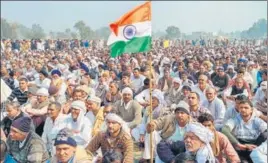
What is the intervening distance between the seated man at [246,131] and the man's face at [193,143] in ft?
4.89

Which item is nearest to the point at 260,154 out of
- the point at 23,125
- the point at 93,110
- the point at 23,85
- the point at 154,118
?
the point at 154,118

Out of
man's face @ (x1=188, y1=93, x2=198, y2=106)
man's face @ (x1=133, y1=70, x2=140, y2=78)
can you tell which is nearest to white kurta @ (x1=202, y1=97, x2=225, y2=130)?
man's face @ (x1=188, y1=93, x2=198, y2=106)

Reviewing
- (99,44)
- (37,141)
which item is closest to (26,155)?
(37,141)

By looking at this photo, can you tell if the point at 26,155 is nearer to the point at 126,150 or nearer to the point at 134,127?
the point at 126,150

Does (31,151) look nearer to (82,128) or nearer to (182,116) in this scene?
(82,128)

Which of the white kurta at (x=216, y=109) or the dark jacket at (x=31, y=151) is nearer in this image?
the dark jacket at (x=31, y=151)

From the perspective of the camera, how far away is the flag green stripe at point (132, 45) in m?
6.09

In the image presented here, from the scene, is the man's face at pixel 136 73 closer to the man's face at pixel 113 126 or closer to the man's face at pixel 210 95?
the man's face at pixel 210 95

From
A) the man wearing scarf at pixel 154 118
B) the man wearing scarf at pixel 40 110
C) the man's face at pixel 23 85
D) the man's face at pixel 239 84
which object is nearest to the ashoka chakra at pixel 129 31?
the man wearing scarf at pixel 154 118

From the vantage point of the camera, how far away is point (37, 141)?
4.77m

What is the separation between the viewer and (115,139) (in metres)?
5.07

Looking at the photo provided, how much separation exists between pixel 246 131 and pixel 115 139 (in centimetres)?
172

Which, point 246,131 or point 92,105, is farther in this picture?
point 92,105

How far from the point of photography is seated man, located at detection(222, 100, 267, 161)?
5.61 m
